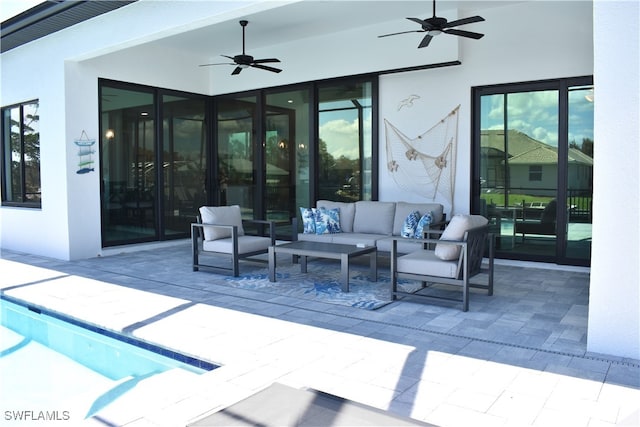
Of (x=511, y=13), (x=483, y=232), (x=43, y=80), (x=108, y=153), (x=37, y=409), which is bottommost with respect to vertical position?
(x=37, y=409)

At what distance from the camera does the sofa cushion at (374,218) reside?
7188mm

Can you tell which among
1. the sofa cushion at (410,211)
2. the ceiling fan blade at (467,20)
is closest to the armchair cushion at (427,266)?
the sofa cushion at (410,211)

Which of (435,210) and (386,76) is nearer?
(435,210)

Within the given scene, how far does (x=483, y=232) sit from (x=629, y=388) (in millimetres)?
2363

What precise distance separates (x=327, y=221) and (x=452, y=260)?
8.62ft

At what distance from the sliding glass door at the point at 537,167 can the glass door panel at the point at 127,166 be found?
219 inches

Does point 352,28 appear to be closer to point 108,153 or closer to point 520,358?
point 108,153

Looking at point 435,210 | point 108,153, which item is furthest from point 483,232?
point 108,153

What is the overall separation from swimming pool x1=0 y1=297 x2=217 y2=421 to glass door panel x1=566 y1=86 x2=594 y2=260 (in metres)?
5.38

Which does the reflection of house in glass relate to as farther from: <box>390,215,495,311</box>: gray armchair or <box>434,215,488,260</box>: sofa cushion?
<box>434,215,488,260</box>: sofa cushion

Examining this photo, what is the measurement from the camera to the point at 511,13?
6879 mm

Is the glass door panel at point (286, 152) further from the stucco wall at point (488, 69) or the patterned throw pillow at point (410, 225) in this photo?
the patterned throw pillow at point (410, 225)

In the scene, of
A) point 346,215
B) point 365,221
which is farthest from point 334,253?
point 346,215

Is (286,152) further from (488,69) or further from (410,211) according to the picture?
(488,69)
